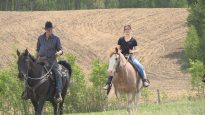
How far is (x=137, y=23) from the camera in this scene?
7762 cm

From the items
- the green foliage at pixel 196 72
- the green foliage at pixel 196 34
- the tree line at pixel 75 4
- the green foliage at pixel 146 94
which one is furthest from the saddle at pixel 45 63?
the tree line at pixel 75 4

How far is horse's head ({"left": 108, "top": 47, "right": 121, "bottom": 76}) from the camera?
1598 centimetres

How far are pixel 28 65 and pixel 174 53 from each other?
166 feet

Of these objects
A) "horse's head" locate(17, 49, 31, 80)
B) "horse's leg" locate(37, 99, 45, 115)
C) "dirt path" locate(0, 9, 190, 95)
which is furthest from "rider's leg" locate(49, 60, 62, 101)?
"dirt path" locate(0, 9, 190, 95)

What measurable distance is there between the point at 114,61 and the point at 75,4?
260 feet

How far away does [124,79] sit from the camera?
16609 mm

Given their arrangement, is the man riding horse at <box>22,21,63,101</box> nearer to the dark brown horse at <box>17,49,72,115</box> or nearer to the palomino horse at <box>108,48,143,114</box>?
the dark brown horse at <box>17,49,72,115</box>

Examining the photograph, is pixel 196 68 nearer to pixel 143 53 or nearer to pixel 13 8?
pixel 143 53

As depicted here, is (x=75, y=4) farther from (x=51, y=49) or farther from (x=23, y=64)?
(x=23, y=64)

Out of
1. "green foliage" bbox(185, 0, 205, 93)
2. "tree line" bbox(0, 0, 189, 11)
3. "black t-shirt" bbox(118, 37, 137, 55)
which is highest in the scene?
"black t-shirt" bbox(118, 37, 137, 55)

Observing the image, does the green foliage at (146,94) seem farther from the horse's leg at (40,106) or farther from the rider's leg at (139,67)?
the horse's leg at (40,106)

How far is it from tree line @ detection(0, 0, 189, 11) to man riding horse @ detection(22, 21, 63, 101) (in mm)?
74069

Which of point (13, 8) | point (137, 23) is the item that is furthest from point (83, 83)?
point (13, 8)

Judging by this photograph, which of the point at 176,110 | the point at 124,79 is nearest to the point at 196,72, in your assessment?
the point at 176,110
